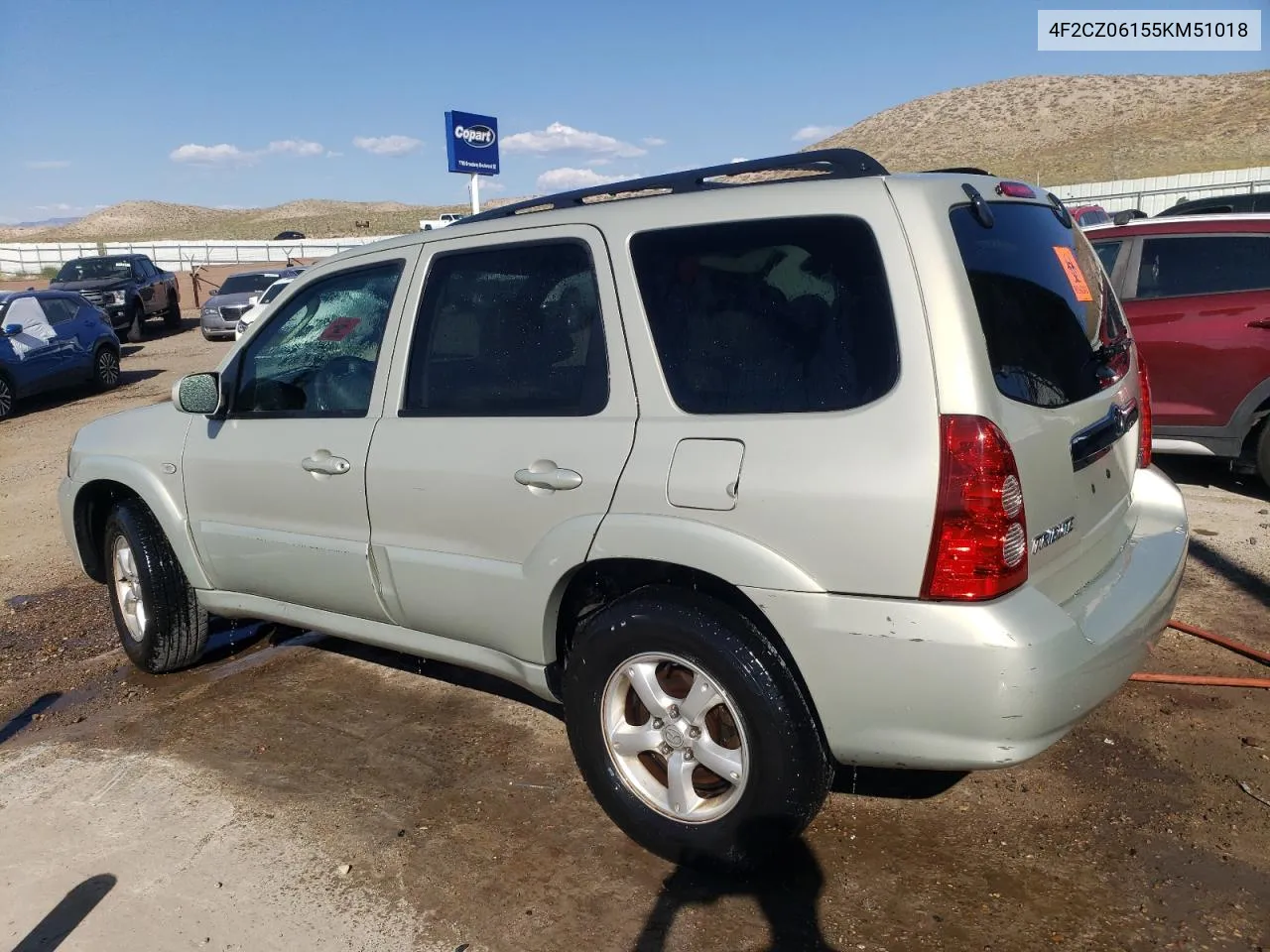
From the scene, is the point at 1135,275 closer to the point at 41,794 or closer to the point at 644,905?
the point at 644,905

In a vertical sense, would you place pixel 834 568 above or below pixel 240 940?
above

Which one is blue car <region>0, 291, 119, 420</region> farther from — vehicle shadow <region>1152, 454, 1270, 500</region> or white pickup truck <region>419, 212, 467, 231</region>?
vehicle shadow <region>1152, 454, 1270, 500</region>

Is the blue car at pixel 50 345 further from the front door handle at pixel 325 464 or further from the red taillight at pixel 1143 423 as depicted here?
the red taillight at pixel 1143 423

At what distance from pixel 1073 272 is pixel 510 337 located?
1739mm

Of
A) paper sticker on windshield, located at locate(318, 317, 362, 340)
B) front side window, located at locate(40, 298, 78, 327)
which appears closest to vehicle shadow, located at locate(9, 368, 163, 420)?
front side window, located at locate(40, 298, 78, 327)

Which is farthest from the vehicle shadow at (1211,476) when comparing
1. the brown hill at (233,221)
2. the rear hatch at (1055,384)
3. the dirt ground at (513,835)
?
the brown hill at (233,221)

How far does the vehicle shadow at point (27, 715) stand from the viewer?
4352 mm

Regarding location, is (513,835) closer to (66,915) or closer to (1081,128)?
(66,915)

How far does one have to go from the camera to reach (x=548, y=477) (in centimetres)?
303

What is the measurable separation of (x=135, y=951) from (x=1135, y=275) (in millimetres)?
6671

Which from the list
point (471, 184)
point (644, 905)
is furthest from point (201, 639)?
point (471, 184)

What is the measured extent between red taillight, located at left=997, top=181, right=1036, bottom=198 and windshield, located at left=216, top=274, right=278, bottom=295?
21.5 meters

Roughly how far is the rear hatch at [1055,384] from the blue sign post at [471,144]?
19.0 meters

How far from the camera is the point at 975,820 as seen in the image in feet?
10.4
